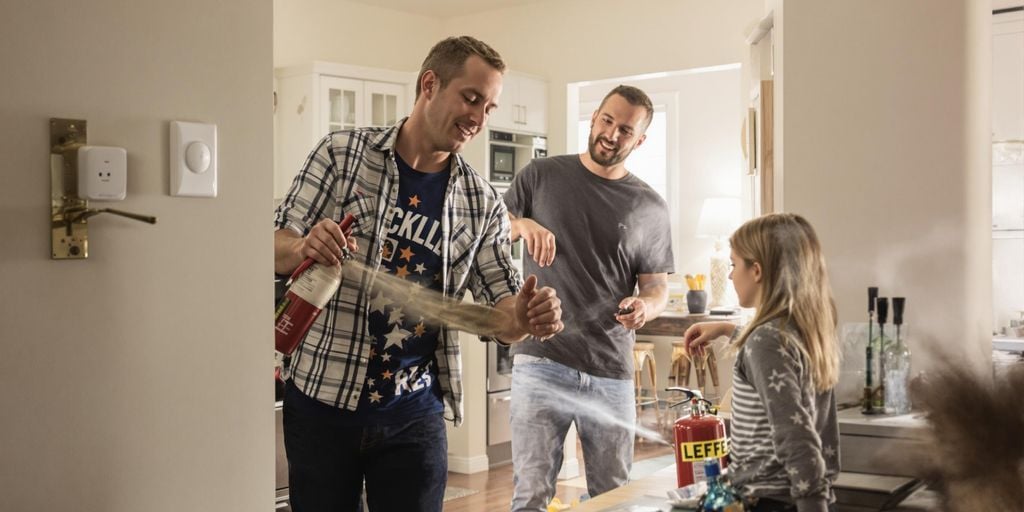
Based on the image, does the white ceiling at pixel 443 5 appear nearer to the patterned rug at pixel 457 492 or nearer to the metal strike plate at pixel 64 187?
the patterned rug at pixel 457 492

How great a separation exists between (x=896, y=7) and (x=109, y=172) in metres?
2.03

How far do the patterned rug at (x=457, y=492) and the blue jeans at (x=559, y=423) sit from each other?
220cm

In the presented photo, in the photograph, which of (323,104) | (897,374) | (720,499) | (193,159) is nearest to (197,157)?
(193,159)

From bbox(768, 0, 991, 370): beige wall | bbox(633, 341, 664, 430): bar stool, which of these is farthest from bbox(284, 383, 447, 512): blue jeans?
bbox(633, 341, 664, 430): bar stool

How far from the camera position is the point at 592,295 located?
3.26 m

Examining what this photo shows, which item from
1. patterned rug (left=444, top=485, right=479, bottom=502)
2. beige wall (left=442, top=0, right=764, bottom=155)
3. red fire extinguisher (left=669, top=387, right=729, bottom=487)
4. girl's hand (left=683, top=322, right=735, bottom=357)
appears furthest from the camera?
beige wall (left=442, top=0, right=764, bottom=155)

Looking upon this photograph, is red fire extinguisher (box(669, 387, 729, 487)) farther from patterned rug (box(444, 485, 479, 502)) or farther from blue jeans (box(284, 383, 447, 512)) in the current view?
patterned rug (box(444, 485, 479, 502))

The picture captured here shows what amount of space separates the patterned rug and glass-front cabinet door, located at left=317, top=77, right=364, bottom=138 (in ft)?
7.17

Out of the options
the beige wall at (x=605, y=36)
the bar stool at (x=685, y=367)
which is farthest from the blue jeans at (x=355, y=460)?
the bar stool at (x=685, y=367)

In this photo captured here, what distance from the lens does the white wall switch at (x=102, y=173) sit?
1410 millimetres

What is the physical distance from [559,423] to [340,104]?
3494mm

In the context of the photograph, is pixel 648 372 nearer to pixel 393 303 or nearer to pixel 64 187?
pixel 393 303

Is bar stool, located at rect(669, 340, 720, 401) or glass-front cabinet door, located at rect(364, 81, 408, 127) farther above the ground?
glass-front cabinet door, located at rect(364, 81, 408, 127)

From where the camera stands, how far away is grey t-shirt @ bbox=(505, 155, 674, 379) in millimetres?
3215
